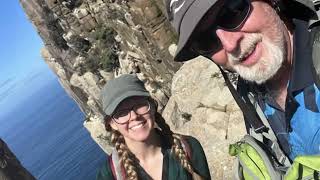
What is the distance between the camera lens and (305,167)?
3.55 metres

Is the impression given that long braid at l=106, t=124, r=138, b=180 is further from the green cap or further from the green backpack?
the green backpack

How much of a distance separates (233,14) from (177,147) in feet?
6.32

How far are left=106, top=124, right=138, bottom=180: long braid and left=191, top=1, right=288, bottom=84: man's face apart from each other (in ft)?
5.61

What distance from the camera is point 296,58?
377 centimetres

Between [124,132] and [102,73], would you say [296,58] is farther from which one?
[102,73]

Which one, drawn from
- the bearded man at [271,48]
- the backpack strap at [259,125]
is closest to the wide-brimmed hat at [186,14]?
the bearded man at [271,48]

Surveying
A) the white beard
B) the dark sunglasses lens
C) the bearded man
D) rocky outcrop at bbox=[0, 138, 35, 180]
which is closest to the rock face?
rocky outcrop at bbox=[0, 138, 35, 180]

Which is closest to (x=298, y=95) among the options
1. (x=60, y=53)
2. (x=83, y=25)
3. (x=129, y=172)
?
(x=129, y=172)

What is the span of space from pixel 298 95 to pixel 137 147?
225 cm

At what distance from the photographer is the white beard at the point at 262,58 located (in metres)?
3.91

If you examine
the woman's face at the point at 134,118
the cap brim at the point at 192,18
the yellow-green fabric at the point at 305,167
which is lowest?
the yellow-green fabric at the point at 305,167

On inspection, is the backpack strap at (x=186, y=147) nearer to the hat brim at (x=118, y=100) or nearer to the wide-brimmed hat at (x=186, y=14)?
the hat brim at (x=118, y=100)

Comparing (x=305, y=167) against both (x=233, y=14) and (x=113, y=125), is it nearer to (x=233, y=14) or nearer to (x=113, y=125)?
(x=233, y=14)

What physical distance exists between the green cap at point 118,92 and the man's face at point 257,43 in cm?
135
